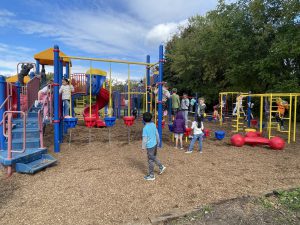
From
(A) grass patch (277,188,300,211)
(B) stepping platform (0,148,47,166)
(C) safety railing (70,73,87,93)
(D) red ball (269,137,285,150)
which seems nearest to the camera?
(A) grass patch (277,188,300,211)

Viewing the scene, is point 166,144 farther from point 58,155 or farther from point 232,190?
point 232,190

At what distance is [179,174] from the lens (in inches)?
217

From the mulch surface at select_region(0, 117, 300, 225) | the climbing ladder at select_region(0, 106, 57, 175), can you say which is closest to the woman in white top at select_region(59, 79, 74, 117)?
the climbing ladder at select_region(0, 106, 57, 175)

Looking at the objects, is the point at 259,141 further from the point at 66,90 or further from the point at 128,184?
the point at 66,90

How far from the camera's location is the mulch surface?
3.77m

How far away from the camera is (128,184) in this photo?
4895 millimetres

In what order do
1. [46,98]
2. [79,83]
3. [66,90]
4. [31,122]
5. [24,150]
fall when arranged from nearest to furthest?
[24,150], [31,122], [46,98], [66,90], [79,83]

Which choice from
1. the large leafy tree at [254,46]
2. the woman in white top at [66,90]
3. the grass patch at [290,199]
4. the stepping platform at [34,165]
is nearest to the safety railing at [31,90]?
the woman in white top at [66,90]

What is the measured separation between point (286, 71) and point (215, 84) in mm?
9647

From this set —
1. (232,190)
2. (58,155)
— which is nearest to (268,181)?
(232,190)

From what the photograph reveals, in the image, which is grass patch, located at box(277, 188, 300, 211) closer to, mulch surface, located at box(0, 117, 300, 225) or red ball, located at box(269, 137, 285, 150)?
mulch surface, located at box(0, 117, 300, 225)

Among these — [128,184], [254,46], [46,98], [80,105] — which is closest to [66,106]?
[46,98]

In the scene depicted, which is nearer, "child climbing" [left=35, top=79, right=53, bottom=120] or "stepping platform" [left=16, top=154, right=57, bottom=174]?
"stepping platform" [left=16, top=154, right=57, bottom=174]

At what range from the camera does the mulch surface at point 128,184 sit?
3.77 metres
